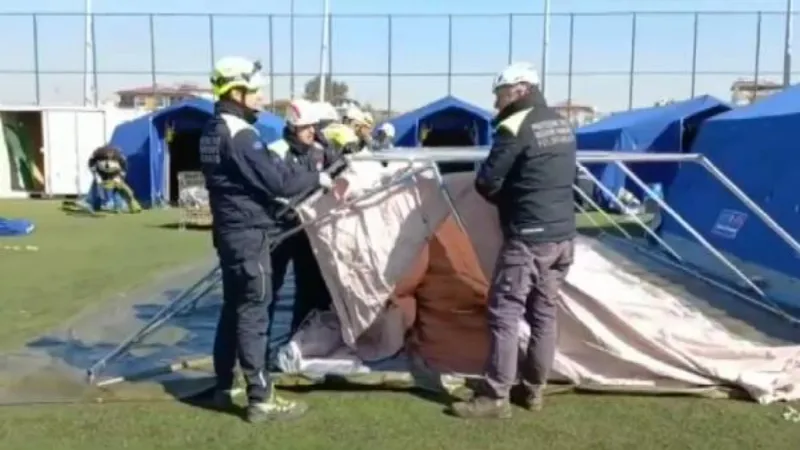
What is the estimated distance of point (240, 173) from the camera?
5.54 metres

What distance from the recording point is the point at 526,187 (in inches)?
221

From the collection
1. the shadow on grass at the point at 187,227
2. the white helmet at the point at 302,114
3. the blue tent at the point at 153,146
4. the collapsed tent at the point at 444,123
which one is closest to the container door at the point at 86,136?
the blue tent at the point at 153,146

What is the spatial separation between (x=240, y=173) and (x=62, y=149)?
925 inches

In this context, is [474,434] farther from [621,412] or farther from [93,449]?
[93,449]

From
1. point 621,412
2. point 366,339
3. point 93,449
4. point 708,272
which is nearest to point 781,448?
point 621,412

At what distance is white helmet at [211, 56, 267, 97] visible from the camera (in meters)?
5.60

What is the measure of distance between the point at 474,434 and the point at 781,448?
1.62 metres

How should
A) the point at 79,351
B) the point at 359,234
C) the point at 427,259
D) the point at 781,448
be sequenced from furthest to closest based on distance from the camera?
the point at 79,351 → the point at 427,259 → the point at 359,234 → the point at 781,448

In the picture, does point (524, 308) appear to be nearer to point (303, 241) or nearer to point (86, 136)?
point (303, 241)

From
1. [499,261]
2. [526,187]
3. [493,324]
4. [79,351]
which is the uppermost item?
[526,187]

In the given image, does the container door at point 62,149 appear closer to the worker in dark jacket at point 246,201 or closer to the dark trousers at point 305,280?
the dark trousers at point 305,280

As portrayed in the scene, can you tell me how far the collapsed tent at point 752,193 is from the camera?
390 inches

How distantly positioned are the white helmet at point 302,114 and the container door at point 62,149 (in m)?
22.1

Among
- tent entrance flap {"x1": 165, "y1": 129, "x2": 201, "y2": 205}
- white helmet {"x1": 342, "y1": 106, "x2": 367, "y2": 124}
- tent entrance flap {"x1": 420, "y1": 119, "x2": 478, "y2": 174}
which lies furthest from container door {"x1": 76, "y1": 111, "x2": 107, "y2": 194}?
white helmet {"x1": 342, "y1": 106, "x2": 367, "y2": 124}
